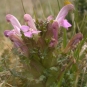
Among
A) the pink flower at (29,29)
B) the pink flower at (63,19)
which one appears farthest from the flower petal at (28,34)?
the pink flower at (63,19)

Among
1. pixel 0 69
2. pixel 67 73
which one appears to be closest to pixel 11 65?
pixel 0 69

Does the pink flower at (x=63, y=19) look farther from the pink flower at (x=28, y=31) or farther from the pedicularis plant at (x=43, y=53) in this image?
the pink flower at (x=28, y=31)

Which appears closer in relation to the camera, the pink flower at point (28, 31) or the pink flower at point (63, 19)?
the pink flower at point (28, 31)

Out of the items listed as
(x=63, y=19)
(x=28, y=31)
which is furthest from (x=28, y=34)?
(x=63, y=19)

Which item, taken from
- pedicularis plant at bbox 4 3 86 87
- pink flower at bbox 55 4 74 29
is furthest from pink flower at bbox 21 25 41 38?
pink flower at bbox 55 4 74 29

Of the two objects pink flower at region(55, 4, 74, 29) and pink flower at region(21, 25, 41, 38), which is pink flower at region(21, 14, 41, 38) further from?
pink flower at region(55, 4, 74, 29)

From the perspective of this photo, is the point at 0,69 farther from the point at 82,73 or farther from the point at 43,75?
the point at 82,73

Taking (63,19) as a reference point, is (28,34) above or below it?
below

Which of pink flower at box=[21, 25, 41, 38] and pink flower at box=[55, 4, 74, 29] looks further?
pink flower at box=[55, 4, 74, 29]

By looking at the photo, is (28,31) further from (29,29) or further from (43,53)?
(43,53)
